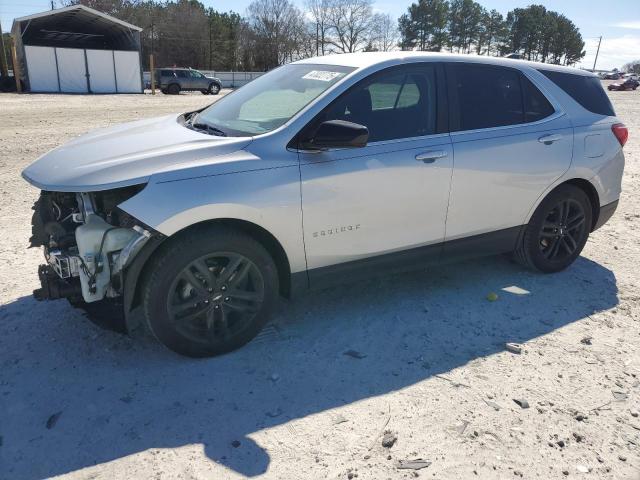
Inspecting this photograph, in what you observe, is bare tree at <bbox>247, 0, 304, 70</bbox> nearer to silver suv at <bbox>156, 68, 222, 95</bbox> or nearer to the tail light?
silver suv at <bbox>156, 68, 222, 95</bbox>

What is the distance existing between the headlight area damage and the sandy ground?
488mm

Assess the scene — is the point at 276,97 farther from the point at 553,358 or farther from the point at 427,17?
the point at 427,17

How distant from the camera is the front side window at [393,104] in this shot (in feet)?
12.3

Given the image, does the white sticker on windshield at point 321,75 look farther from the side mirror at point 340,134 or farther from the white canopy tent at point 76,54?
the white canopy tent at point 76,54

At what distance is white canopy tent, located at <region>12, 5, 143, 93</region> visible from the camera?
29.5 meters

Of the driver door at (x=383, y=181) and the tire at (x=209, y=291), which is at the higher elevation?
the driver door at (x=383, y=181)

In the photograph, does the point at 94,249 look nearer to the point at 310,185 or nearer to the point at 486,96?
the point at 310,185

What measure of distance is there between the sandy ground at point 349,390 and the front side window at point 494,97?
4.69ft

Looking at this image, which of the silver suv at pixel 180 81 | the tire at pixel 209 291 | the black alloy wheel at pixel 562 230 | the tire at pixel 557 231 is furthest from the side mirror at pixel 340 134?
the silver suv at pixel 180 81

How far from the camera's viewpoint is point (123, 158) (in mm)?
3211

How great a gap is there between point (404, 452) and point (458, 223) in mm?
2016

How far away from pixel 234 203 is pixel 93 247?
837mm

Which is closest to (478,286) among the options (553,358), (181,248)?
(553,358)

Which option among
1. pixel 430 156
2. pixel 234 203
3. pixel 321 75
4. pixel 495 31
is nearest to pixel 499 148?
pixel 430 156
